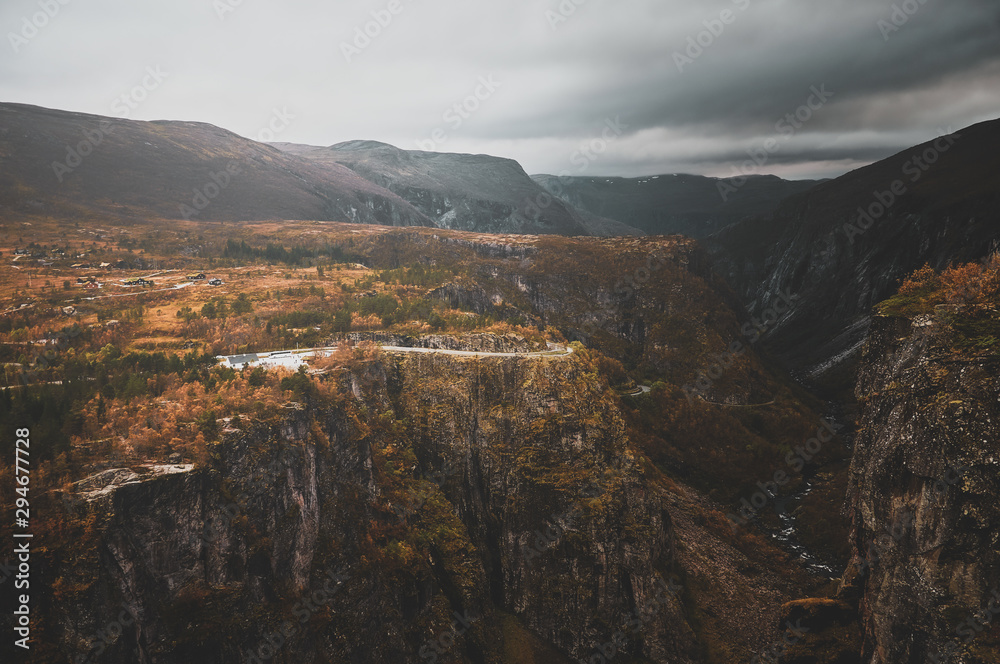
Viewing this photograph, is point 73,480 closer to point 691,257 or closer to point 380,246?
point 380,246

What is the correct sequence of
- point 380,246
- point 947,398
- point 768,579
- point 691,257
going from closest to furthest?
point 947,398 → point 768,579 → point 380,246 → point 691,257

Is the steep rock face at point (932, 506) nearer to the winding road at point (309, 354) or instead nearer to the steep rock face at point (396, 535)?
the steep rock face at point (396, 535)

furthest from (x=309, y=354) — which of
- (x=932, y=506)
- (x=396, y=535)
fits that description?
(x=932, y=506)

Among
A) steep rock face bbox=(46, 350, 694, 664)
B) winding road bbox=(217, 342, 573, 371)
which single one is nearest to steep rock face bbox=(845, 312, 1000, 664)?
steep rock face bbox=(46, 350, 694, 664)

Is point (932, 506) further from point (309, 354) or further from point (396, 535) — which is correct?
point (309, 354)

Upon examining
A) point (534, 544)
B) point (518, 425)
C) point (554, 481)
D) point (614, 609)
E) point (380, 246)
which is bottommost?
point (614, 609)

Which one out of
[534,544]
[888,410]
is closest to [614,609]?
[534,544]
